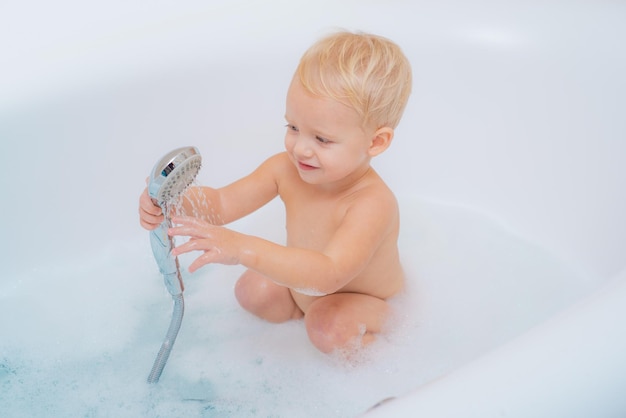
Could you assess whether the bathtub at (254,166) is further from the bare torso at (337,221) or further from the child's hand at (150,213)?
the child's hand at (150,213)

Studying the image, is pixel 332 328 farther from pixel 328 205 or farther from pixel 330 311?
pixel 328 205

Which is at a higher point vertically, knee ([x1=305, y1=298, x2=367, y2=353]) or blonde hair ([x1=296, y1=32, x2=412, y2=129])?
blonde hair ([x1=296, y1=32, x2=412, y2=129])

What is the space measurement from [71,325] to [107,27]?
0.47 m

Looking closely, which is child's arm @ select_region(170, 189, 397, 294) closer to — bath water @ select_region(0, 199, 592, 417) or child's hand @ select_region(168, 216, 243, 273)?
child's hand @ select_region(168, 216, 243, 273)

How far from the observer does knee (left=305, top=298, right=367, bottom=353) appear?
106 cm

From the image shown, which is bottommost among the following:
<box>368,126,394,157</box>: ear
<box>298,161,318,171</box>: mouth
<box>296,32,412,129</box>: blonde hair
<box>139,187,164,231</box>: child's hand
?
<box>139,187,164,231</box>: child's hand

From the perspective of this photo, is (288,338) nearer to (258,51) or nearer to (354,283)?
(354,283)

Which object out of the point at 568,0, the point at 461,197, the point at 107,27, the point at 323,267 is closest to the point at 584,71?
the point at 568,0

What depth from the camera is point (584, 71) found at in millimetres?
1249

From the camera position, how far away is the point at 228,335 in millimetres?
1166

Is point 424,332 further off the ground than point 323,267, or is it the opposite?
point 323,267

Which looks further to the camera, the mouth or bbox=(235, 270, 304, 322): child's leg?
bbox=(235, 270, 304, 322): child's leg

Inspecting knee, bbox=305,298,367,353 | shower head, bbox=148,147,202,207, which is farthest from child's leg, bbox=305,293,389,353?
shower head, bbox=148,147,202,207

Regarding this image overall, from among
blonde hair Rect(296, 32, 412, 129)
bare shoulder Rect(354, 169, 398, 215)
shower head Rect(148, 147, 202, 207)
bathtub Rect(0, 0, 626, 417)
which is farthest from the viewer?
bathtub Rect(0, 0, 626, 417)
